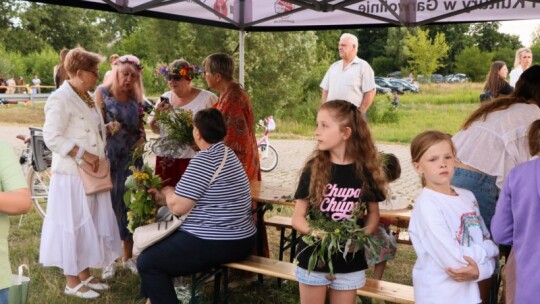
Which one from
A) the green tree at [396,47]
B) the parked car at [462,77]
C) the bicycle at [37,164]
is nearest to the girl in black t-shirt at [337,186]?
the bicycle at [37,164]

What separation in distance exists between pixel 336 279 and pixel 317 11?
9.01 ft

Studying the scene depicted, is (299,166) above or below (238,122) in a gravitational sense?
below

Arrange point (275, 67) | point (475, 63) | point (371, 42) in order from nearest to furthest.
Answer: point (275, 67), point (475, 63), point (371, 42)

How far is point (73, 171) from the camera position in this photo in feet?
13.2

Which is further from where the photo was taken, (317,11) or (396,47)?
(396,47)

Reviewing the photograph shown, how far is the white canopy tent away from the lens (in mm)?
4539

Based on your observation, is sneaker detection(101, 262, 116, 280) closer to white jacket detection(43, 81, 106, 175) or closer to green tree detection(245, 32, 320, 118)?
white jacket detection(43, 81, 106, 175)

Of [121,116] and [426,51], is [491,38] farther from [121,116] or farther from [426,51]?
[121,116]

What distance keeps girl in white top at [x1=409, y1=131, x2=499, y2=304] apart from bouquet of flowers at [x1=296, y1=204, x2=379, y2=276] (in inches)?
10.2

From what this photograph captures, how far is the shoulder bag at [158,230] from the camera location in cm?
331

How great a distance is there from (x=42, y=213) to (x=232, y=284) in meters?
2.72

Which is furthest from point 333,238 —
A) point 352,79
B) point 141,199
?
point 352,79

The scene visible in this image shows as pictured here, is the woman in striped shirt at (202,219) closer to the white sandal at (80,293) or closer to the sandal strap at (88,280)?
the white sandal at (80,293)

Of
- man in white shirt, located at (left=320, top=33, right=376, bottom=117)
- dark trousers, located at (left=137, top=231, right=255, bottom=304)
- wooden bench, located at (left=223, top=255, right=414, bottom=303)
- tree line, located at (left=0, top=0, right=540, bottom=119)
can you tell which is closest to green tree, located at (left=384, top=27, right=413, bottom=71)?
tree line, located at (left=0, top=0, right=540, bottom=119)
